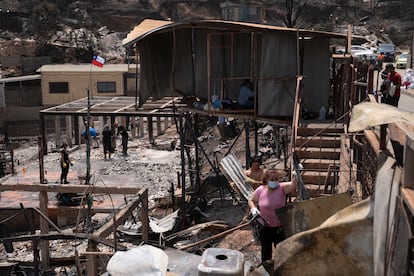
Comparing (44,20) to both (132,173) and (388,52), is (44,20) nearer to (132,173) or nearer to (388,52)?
(388,52)

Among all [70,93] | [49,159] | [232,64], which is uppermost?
[232,64]

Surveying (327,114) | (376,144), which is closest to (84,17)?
(327,114)

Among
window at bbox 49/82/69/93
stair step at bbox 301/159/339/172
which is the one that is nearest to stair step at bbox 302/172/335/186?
stair step at bbox 301/159/339/172

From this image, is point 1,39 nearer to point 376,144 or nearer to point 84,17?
point 84,17

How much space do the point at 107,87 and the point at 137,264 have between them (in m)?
34.6

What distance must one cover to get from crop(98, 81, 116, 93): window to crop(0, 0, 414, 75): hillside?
12428mm

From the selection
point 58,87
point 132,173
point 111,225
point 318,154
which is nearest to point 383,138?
point 111,225

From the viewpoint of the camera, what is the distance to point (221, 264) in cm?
455

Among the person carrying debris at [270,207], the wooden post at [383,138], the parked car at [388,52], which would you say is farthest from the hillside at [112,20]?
the wooden post at [383,138]

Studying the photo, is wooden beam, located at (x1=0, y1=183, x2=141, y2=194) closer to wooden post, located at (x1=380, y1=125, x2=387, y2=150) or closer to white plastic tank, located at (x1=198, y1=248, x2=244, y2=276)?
white plastic tank, located at (x1=198, y1=248, x2=244, y2=276)

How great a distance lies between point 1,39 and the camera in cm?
5097

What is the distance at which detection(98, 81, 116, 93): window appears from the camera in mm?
37903

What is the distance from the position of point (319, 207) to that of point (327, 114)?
796 cm

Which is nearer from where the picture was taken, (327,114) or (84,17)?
(327,114)
